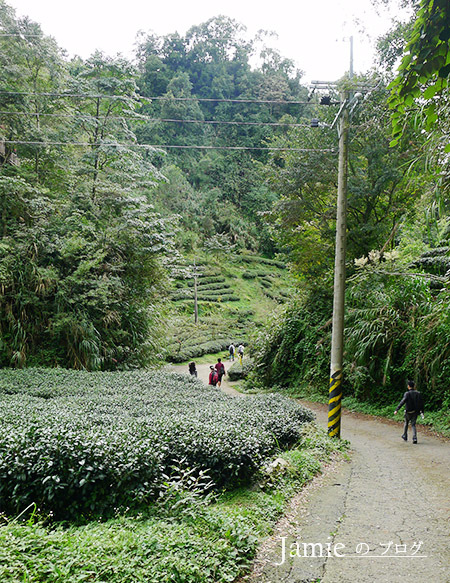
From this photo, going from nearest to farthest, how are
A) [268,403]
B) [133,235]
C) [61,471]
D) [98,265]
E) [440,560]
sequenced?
[440,560] < [61,471] < [268,403] < [98,265] < [133,235]

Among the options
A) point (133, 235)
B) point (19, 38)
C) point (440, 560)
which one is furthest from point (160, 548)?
point (19, 38)

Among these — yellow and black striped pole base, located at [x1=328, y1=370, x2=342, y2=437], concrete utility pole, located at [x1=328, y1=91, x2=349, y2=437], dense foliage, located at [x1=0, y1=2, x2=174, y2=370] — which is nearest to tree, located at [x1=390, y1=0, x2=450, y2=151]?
concrete utility pole, located at [x1=328, y1=91, x2=349, y2=437]

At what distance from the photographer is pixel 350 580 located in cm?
355

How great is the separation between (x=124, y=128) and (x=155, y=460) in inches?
687

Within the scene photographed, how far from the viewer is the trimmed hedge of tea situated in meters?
4.65

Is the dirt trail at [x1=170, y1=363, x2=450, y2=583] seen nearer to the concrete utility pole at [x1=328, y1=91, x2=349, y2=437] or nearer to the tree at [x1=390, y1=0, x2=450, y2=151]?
the concrete utility pole at [x1=328, y1=91, x2=349, y2=437]

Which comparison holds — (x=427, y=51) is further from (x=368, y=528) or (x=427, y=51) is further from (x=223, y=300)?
(x=223, y=300)

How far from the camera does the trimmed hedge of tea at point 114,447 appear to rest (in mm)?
4652

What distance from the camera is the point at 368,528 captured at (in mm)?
4641

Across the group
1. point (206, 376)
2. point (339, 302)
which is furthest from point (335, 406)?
point (206, 376)

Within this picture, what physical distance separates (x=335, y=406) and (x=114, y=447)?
529cm

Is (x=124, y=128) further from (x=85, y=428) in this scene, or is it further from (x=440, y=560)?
(x=440, y=560)

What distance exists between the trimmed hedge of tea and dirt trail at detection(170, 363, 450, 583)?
104 cm

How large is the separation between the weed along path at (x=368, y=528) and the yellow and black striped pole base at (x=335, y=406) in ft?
3.06
